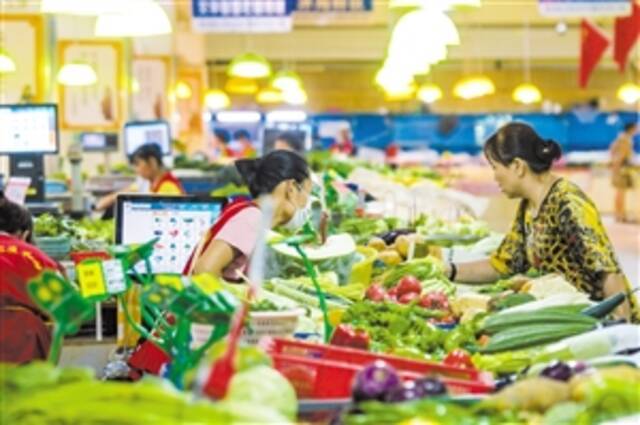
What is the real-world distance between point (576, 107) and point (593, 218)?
28074 millimetres

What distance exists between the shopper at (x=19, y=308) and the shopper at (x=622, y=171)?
2046 cm

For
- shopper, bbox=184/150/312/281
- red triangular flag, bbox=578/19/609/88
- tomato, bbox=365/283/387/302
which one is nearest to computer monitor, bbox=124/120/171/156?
tomato, bbox=365/283/387/302

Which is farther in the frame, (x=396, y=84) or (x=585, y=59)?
(x=585, y=59)

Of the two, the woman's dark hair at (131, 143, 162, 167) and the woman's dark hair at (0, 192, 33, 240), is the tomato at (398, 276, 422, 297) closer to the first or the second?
the woman's dark hair at (0, 192, 33, 240)

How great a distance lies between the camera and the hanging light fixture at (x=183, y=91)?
91.0 feet

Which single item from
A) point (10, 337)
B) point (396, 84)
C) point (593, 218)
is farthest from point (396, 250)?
point (396, 84)

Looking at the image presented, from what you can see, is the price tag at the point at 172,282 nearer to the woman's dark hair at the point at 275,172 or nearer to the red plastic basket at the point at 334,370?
the red plastic basket at the point at 334,370

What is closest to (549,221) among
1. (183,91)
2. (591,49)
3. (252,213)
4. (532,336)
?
(252,213)

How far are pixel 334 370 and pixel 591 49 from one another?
67.2ft

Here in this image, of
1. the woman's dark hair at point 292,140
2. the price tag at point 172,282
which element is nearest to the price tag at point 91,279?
the price tag at point 172,282

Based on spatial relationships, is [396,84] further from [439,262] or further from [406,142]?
[439,262]

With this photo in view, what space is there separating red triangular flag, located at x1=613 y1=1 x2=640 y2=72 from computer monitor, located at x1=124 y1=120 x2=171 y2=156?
25.4ft

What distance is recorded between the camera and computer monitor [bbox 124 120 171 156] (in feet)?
50.8

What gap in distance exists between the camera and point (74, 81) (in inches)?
591
